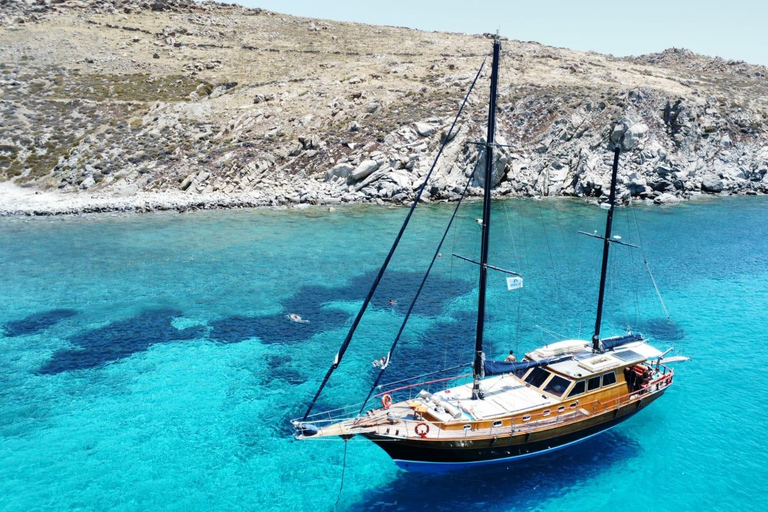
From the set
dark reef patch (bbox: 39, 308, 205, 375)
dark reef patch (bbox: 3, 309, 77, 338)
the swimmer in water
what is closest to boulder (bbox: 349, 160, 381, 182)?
the swimmer in water

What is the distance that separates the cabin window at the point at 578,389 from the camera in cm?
2533

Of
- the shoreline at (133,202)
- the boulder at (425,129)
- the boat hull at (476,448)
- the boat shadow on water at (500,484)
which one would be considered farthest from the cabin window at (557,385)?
the boulder at (425,129)

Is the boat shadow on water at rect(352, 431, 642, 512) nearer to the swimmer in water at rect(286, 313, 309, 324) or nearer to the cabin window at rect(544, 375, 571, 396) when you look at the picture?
the cabin window at rect(544, 375, 571, 396)

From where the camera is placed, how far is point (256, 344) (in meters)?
37.5

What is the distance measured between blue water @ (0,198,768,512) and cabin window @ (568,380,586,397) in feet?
11.1

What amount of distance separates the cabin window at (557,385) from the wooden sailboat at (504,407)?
47mm

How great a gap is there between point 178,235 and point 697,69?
15334cm

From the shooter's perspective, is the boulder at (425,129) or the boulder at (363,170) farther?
the boulder at (425,129)

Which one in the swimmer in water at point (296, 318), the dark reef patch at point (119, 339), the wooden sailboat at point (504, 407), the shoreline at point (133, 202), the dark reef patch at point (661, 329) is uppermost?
the shoreline at point (133, 202)

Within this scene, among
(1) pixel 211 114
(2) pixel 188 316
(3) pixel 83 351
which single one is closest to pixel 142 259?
(2) pixel 188 316

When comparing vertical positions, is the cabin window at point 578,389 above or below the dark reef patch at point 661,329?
above

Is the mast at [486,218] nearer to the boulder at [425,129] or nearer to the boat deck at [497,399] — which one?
the boat deck at [497,399]

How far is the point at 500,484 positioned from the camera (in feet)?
77.2

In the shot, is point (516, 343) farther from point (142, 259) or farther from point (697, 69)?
point (697, 69)
